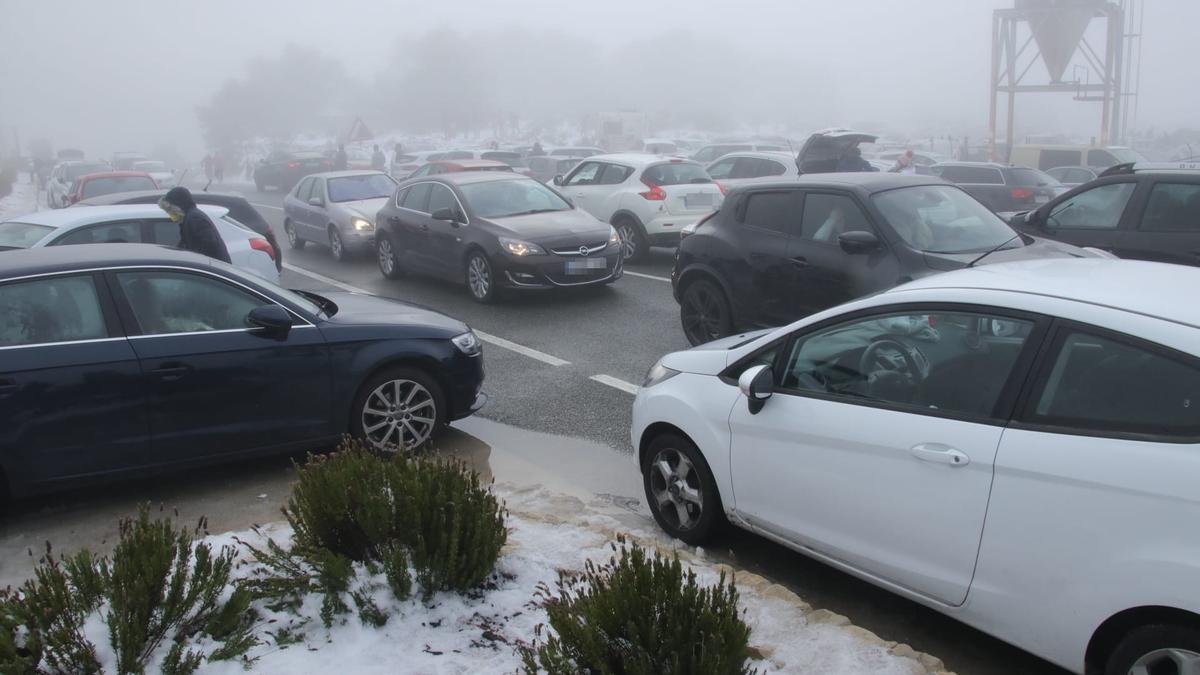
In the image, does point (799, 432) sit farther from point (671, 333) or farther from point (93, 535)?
point (671, 333)

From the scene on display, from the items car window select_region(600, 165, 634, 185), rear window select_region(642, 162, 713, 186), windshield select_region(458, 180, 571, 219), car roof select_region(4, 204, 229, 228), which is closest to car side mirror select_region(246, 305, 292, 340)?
car roof select_region(4, 204, 229, 228)

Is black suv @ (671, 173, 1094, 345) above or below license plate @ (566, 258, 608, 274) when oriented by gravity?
above

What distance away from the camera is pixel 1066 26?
44.2 meters

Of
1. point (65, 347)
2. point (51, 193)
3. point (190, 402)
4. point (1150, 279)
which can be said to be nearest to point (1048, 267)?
point (1150, 279)

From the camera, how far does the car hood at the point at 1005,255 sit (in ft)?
24.4

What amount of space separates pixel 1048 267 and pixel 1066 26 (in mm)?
46194

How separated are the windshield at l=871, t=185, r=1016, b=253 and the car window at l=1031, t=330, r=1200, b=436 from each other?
425 cm

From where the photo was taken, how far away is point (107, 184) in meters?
21.1

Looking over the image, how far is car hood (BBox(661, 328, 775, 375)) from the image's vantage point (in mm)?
4973

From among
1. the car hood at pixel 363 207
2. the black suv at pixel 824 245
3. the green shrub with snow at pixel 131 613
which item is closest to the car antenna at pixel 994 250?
the black suv at pixel 824 245

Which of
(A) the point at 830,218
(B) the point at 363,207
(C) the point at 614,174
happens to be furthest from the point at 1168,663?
(B) the point at 363,207

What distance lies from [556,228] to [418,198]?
2.53 meters

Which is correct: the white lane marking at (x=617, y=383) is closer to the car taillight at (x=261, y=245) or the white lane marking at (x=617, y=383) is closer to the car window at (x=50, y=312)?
the car window at (x=50, y=312)

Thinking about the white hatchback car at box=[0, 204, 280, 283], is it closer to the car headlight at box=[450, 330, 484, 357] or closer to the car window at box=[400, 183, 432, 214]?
the car window at box=[400, 183, 432, 214]
